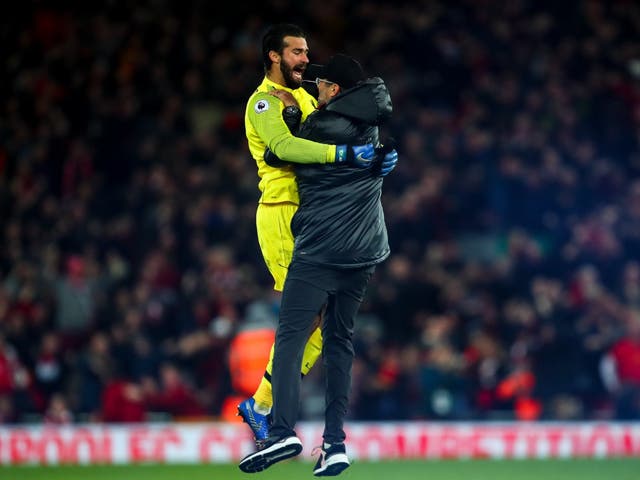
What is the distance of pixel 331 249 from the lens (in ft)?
24.8

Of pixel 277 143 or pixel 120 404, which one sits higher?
pixel 277 143

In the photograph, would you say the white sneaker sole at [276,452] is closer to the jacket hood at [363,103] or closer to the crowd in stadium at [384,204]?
the jacket hood at [363,103]

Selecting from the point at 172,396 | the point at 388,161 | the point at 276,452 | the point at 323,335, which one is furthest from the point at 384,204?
the point at 276,452

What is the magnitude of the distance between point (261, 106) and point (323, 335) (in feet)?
4.37

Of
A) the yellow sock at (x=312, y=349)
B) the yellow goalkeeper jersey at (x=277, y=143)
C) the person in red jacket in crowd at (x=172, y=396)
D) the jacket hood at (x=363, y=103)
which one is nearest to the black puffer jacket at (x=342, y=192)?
the jacket hood at (x=363, y=103)

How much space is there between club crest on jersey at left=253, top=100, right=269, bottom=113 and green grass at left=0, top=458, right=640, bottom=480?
4.65 m

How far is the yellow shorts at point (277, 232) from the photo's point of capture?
770 cm

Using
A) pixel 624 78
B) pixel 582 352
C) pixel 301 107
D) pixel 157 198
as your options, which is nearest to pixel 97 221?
pixel 157 198

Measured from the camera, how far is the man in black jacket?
292 inches

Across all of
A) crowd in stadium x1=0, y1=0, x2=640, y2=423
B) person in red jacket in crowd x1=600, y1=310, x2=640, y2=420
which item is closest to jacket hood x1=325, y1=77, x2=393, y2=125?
crowd in stadium x1=0, y1=0, x2=640, y2=423

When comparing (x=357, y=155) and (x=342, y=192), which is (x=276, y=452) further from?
(x=357, y=155)

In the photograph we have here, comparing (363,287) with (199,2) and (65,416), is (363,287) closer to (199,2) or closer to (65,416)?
(65,416)

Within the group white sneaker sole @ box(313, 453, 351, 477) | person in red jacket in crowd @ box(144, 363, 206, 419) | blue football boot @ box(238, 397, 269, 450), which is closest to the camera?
white sneaker sole @ box(313, 453, 351, 477)

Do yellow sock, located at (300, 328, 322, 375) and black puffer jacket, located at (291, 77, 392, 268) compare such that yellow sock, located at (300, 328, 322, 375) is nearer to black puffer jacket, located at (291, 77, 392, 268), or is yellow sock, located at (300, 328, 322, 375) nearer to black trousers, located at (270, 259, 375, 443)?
black trousers, located at (270, 259, 375, 443)
